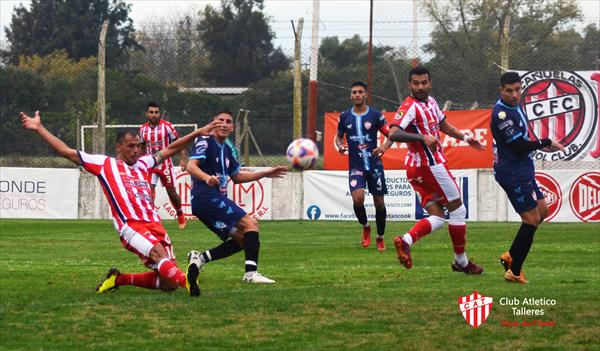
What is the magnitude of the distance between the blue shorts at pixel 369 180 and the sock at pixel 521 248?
5.56 metres

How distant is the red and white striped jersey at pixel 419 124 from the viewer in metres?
11.6

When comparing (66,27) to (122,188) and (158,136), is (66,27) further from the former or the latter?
(122,188)

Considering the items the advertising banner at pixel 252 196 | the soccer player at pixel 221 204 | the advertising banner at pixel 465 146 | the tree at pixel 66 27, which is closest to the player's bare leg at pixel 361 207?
the soccer player at pixel 221 204

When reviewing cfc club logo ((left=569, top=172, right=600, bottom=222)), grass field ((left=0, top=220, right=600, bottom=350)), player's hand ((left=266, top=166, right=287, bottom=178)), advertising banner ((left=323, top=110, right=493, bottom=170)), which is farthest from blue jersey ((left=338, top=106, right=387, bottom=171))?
advertising banner ((left=323, top=110, right=493, bottom=170))

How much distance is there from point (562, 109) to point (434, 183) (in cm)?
1170

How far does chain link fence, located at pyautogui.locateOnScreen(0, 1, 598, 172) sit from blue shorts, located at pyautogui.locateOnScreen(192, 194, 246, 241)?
1354 centimetres

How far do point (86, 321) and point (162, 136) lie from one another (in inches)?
490

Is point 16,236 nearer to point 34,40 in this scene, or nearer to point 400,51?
point 400,51

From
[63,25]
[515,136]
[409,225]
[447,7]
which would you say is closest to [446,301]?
[515,136]

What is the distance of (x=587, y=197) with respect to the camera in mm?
22359

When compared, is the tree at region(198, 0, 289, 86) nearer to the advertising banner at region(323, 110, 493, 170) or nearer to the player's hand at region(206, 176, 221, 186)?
the advertising banner at region(323, 110, 493, 170)

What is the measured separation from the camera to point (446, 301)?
916 cm

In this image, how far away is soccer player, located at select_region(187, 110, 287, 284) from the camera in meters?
11.0

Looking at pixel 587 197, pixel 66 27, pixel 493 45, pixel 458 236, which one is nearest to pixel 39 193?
pixel 493 45
